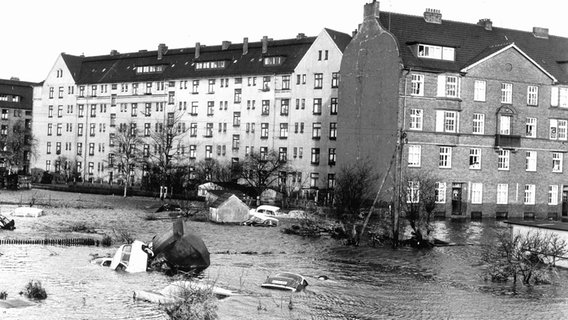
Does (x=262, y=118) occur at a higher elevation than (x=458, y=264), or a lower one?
higher

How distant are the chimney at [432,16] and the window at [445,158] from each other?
11.8 m

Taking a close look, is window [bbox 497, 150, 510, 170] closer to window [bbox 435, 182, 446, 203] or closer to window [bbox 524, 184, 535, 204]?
window [bbox 524, 184, 535, 204]

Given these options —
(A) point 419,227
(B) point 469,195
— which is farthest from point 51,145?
(A) point 419,227

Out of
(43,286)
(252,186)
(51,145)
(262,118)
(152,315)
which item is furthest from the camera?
(51,145)

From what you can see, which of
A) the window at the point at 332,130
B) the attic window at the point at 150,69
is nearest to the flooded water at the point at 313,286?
the window at the point at 332,130

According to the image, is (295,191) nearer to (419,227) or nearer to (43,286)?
(419,227)

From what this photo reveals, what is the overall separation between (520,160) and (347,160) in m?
15.9

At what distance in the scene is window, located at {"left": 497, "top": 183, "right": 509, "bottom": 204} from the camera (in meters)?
75.9

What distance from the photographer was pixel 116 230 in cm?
5559

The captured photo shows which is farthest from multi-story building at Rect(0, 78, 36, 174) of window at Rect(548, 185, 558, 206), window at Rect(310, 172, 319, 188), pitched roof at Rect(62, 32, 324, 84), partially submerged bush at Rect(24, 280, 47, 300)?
partially submerged bush at Rect(24, 280, 47, 300)

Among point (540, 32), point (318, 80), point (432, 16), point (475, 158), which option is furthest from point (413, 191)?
point (318, 80)

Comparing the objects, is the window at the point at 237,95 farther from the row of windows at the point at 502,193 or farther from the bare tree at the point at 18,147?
the bare tree at the point at 18,147

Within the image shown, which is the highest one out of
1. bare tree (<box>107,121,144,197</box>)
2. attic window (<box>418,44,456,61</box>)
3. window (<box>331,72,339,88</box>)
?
attic window (<box>418,44,456,61</box>)

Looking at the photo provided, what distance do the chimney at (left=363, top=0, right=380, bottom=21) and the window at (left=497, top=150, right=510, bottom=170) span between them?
16.8 meters
